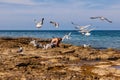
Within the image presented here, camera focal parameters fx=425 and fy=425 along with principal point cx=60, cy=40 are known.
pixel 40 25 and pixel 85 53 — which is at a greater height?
pixel 40 25

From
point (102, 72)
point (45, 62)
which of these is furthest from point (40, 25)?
point (102, 72)

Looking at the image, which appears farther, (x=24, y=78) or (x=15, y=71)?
(x=15, y=71)

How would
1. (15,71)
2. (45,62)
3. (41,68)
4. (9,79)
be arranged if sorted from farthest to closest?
(45,62) < (41,68) < (15,71) < (9,79)

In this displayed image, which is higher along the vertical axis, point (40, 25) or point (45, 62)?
point (40, 25)

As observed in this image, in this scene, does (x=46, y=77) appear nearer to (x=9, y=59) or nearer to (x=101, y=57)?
(x=9, y=59)

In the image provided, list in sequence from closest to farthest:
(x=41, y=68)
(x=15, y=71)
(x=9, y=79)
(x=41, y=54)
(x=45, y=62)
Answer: (x=9, y=79)
(x=15, y=71)
(x=41, y=68)
(x=45, y=62)
(x=41, y=54)

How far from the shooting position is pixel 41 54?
4178 cm

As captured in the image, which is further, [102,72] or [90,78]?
[102,72]

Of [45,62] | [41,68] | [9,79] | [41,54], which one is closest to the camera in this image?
[9,79]

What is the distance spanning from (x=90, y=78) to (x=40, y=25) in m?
9.56

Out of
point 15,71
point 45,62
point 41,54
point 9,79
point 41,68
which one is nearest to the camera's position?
point 9,79

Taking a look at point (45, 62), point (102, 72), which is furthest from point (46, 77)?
point (45, 62)

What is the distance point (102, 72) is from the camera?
1164 inches

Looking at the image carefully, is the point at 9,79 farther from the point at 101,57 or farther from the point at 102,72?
the point at 101,57
